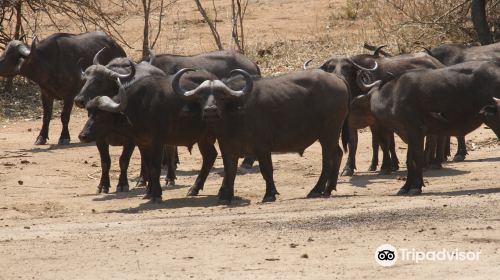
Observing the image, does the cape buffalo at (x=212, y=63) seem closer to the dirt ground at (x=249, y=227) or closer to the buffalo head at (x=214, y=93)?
the dirt ground at (x=249, y=227)

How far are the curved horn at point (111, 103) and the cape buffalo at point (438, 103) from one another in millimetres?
3323

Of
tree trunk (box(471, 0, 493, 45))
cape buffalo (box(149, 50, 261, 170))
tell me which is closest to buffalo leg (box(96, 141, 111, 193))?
cape buffalo (box(149, 50, 261, 170))

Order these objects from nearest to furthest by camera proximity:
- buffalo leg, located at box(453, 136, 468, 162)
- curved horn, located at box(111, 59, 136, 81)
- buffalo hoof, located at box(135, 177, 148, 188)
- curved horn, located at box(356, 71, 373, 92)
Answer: curved horn, located at box(111, 59, 136, 81)
curved horn, located at box(356, 71, 373, 92)
buffalo hoof, located at box(135, 177, 148, 188)
buffalo leg, located at box(453, 136, 468, 162)

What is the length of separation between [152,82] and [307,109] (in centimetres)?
200

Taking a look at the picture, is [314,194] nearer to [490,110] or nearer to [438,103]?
[438,103]

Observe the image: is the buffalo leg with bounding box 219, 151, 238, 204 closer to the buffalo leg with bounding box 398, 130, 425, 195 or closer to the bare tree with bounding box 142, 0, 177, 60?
the buffalo leg with bounding box 398, 130, 425, 195

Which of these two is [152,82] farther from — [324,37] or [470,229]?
[324,37]

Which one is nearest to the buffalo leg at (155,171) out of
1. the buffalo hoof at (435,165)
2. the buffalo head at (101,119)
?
the buffalo head at (101,119)

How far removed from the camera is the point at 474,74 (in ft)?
51.4

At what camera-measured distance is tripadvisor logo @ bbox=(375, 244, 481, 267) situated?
441 inches

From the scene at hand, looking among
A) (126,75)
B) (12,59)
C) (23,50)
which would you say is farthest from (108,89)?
(12,59)

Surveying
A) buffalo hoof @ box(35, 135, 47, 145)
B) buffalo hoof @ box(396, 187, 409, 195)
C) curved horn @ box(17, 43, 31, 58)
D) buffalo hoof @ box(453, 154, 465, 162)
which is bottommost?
buffalo hoof @ box(35, 135, 47, 145)

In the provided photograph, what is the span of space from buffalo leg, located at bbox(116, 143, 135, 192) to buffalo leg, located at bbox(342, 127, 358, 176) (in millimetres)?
3131

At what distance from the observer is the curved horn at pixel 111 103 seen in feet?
53.4
